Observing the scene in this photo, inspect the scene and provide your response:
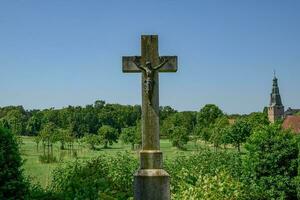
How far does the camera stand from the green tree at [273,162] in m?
14.8

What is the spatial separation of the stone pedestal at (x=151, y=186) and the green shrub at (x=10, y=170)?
515 cm

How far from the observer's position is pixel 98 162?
14.5 metres

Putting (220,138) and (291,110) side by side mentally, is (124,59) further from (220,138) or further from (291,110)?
(291,110)

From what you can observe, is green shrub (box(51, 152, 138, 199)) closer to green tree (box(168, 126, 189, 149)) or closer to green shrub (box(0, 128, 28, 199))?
green shrub (box(0, 128, 28, 199))

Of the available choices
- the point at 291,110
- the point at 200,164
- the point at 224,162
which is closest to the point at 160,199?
the point at 200,164

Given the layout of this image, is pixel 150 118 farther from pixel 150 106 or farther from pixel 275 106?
pixel 275 106

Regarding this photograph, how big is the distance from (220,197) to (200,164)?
4356 millimetres

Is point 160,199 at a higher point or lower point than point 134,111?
lower

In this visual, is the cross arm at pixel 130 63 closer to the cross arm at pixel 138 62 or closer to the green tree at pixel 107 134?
the cross arm at pixel 138 62

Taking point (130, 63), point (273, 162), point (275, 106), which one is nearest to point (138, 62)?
point (130, 63)

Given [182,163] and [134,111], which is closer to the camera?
[182,163]

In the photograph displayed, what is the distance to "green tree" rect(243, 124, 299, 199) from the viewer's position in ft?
48.5

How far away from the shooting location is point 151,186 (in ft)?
23.4

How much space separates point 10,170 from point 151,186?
544 cm
